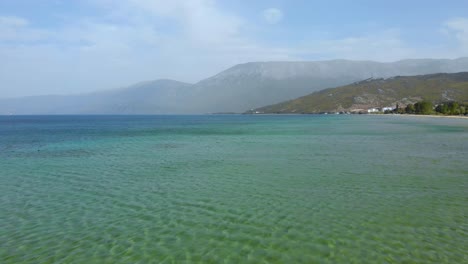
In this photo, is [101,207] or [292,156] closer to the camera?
[101,207]

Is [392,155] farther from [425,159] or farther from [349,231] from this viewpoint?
[349,231]

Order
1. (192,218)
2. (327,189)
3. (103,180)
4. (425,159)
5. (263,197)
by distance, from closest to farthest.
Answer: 1. (192,218)
2. (263,197)
3. (327,189)
4. (103,180)
5. (425,159)

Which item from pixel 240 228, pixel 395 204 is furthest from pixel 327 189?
pixel 240 228

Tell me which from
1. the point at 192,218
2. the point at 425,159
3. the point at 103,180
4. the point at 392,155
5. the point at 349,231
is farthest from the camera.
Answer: the point at 392,155

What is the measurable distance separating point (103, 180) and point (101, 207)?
910cm

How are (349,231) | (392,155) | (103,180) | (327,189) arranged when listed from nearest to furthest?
1. (349,231)
2. (327,189)
3. (103,180)
4. (392,155)

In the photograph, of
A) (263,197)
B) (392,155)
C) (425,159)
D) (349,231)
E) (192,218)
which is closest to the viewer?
(349,231)

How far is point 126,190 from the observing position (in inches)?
997

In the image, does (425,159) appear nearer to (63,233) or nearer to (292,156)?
(292,156)

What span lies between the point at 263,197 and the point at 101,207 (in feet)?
32.0

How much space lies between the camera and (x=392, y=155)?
43.2 m

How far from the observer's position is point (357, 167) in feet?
112

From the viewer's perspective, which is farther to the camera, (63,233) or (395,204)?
(395,204)

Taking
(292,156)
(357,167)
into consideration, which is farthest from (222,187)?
(292,156)
